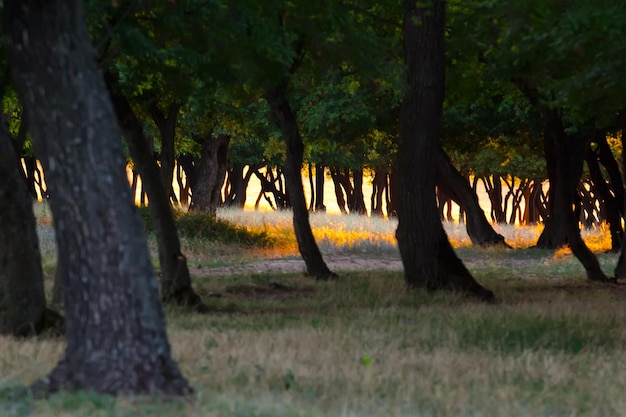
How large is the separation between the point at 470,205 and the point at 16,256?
24.7 metres

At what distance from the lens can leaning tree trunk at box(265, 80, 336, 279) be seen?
1936 centimetres

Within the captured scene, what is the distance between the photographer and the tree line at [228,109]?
727 centimetres

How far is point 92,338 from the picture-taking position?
7.27 metres

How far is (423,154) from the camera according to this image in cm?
1695

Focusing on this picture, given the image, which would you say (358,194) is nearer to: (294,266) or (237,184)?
(237,184)

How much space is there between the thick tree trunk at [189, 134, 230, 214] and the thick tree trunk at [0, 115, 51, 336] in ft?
83.8

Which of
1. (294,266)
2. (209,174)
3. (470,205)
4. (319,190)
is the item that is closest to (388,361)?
(294,266)

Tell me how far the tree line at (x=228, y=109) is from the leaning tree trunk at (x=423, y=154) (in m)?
0.02

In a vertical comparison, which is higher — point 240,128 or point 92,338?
point 240,128

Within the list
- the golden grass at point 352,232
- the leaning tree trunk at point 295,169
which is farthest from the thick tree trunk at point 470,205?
the leaning tree trunk at point 295,169

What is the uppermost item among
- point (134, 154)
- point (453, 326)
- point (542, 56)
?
point (542, 56)

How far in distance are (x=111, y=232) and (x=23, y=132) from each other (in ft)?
36.4

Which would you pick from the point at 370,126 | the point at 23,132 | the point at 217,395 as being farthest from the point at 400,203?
the point at 370,126

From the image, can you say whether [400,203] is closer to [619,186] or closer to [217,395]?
[217,395]
